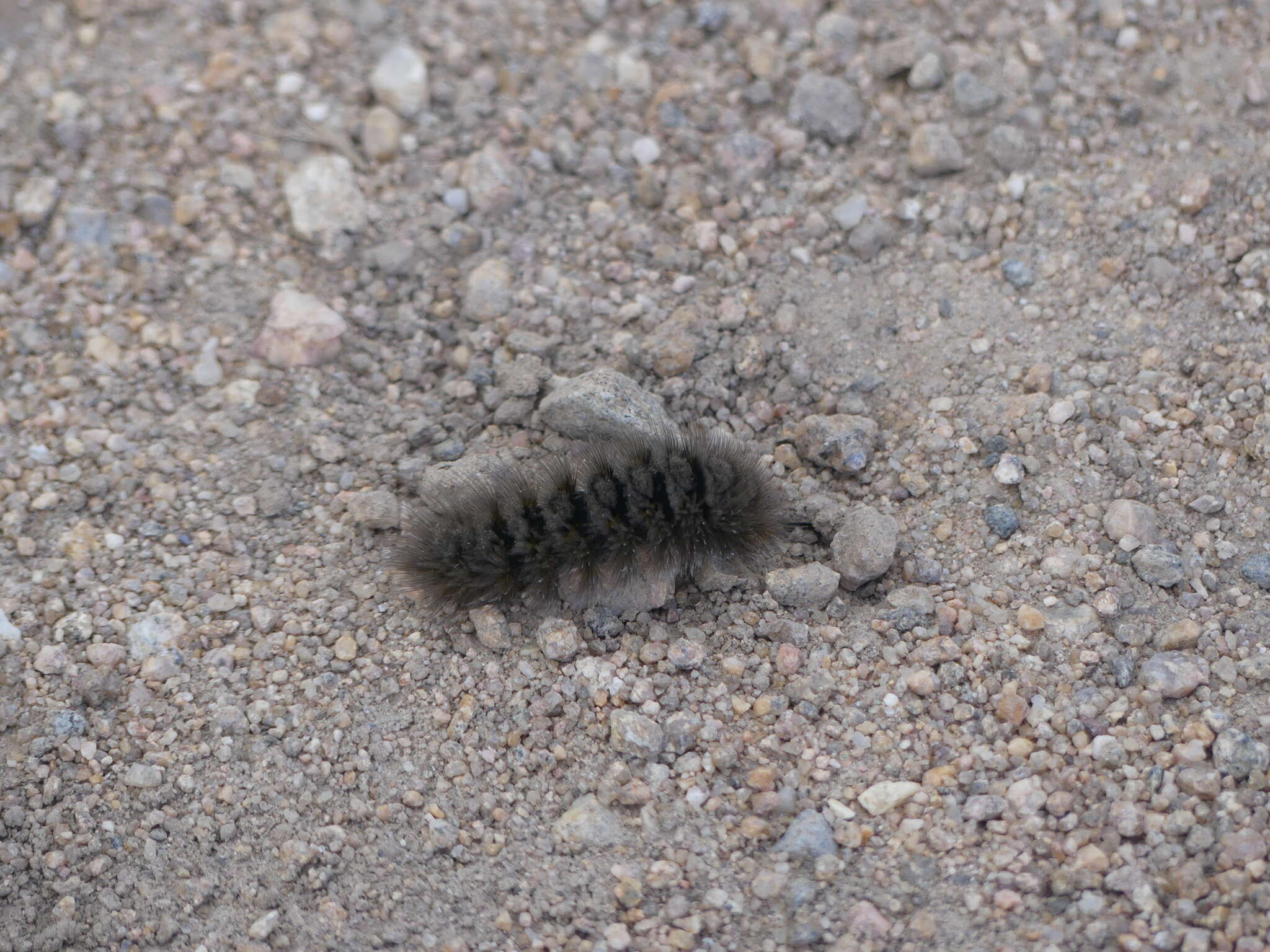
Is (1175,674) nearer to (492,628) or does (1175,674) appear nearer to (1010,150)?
(492,628)

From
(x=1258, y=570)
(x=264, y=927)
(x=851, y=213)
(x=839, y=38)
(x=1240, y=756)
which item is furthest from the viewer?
(x=839, y=38)

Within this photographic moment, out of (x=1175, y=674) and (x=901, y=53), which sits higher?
(x=901, y=53)

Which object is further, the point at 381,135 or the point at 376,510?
the point at 381,135

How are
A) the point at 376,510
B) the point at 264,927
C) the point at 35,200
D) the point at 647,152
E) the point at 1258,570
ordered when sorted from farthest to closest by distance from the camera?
the point at 647,152 → the point at 35,200 → the point at 376,510 → the point at 1258,570 → the point at 264,927

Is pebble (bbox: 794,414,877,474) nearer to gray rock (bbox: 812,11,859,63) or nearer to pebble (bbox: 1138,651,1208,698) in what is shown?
pebble (bbox: 1138,651,1208,698)

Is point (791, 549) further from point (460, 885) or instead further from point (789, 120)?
point (789, 120)

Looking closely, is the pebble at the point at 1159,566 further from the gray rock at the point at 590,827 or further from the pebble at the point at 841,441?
the gray rock at the point at 590,827

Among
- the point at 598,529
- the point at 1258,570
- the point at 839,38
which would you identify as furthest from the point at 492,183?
the point at 1258,570

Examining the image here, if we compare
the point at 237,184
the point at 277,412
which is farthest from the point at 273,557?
the point at 237,184
